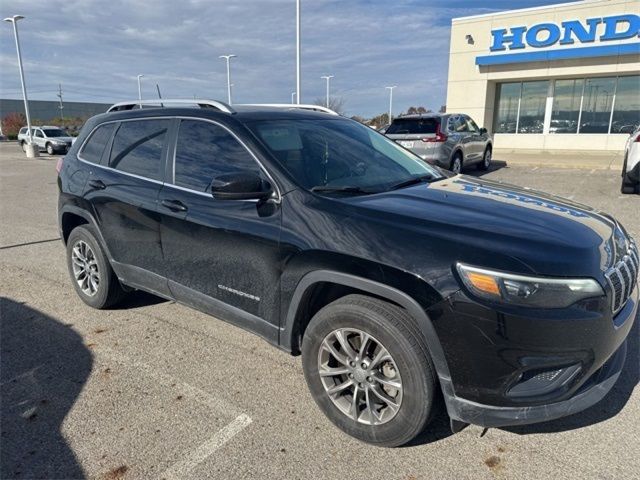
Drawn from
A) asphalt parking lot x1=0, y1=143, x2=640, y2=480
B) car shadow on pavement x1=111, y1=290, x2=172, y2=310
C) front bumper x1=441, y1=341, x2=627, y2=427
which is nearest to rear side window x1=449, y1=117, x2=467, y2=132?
asphalt parking lot x1=0, y1=143, x2=640, y2=480

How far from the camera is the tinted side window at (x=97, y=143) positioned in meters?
4.34

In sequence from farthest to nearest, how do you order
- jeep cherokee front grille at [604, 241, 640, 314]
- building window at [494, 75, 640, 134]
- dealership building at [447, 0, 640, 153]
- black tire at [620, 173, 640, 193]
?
building window at [494, 75, 640, 134], dealership building at [447, 0, 640, 153], black tire at [620, 173, 640, 193], jeep cherokee front grille at [604, 241, 640, 314]

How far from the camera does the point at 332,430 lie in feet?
9.18

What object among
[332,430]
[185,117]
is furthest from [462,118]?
[332,430]

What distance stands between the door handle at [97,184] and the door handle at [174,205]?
2.99ft

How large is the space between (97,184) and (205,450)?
260cm

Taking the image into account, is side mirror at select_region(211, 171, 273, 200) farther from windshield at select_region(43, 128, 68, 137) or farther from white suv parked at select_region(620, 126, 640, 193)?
windshield at select_region(43, 128, 68, 137)

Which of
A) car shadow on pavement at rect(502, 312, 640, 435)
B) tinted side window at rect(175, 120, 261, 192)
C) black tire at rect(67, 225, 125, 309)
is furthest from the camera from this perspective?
black tire at rect(67, 225, 125, 309)

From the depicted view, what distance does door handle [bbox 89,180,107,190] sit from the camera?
13.6 feet

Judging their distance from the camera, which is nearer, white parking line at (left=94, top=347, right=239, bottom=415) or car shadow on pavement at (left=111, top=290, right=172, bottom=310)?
white parking line at (left=94, top=347, right=239, bottom=415)

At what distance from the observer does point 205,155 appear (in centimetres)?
343

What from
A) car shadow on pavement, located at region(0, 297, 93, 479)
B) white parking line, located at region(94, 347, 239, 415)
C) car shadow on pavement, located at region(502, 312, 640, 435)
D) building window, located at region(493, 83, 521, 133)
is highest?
building window, located at region(493, 83, 521, 133)

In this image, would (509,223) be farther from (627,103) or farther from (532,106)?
Answer: (532,106)

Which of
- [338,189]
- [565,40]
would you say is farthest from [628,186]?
[565,40]
